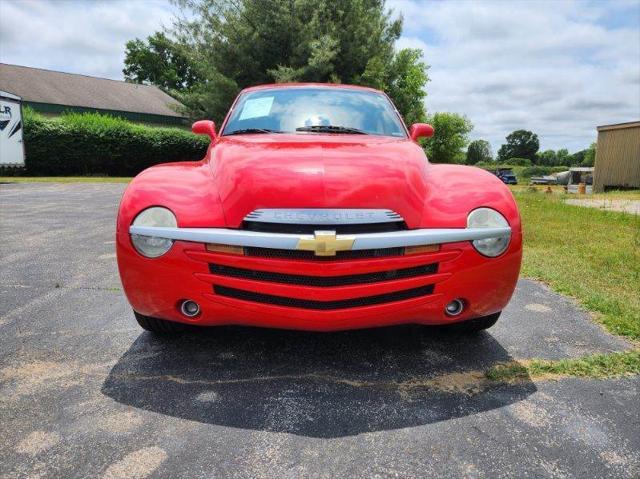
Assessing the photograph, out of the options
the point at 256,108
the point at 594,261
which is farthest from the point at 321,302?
the point at 594,261

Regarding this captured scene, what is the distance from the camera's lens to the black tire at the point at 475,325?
277cm

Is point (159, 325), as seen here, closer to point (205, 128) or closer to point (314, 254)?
point (314, 254)

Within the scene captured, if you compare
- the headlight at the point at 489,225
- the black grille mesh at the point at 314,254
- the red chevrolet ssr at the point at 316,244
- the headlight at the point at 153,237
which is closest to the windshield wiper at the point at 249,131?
the red chevrolet ssr at the point at 316,244

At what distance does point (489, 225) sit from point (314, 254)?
913 millimetres

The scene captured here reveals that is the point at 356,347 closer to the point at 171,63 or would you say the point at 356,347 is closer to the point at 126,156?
the point at 126,156

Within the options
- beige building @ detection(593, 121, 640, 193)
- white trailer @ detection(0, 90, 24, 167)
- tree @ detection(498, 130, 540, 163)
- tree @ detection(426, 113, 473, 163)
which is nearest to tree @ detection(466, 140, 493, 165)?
tree @ detection(498, 130, 540, 163)

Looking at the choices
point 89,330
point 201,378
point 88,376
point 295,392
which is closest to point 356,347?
point 295,392

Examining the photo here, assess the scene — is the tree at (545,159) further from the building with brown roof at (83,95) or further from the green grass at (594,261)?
the green grass at (594,261)

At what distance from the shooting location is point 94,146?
26.4 m

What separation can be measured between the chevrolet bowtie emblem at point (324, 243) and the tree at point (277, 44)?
17.3m

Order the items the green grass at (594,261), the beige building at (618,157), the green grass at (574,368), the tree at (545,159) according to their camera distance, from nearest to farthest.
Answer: the green grass at (574,368), the green grass at (594,261), the beige building at (618,157), the tree at (545,159)

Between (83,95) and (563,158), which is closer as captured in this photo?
(83,95)

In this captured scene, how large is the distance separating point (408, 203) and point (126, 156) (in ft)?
93.8

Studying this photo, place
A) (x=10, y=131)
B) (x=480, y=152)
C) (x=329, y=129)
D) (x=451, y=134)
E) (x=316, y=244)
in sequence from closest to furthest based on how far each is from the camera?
(x=316, y=244), (x=329, y=129), (x=10, y=131), (x=451, y=134), (x=480, y=152)
